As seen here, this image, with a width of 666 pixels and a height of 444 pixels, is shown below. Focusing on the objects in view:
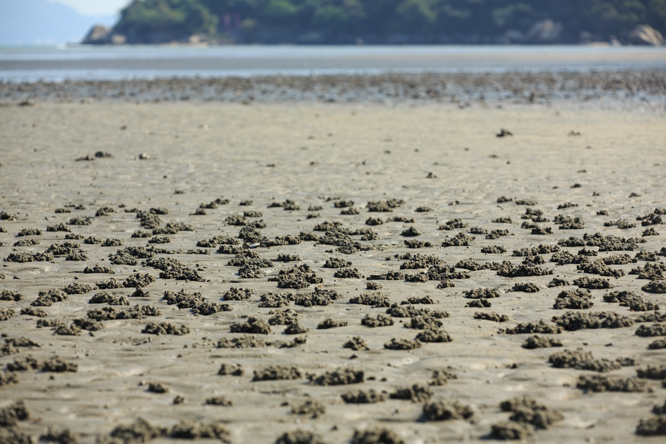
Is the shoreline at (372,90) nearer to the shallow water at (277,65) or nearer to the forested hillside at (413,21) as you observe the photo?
the shallow water at (277,65)

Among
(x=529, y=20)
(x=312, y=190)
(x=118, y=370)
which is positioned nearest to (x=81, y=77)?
(x=312, y=190)

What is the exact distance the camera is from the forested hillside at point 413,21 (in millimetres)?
150000

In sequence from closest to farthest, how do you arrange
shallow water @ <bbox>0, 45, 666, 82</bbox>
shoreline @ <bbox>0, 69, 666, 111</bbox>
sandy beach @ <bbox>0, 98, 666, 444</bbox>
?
sandy beach @ <bbox>0, 98, 666, 444</bbox>, shoreline @ <bbox>0, 69, 666, 111</bbox>, shallow water @ <bbox>0, 45, 666, 82</bbox>

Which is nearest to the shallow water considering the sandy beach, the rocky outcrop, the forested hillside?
the sandy beach

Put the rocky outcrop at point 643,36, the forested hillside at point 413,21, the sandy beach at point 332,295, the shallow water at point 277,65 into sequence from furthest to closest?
the forested hillside at point 413,21
the rocky outcrop at point 643,36
the shallow water at point 277,65
the sandy beach at point 332,295

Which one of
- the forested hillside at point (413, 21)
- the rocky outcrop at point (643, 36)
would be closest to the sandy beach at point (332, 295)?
the rocky outcrop at point (643, 36)

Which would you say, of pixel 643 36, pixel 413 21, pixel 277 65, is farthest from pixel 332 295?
pixel 413 21

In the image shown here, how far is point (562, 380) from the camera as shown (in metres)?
6.48

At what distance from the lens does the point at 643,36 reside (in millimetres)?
142125

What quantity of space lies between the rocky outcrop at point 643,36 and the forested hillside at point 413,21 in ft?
10.1

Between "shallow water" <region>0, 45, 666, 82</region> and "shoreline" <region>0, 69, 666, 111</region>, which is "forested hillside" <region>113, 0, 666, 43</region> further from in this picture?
"shoreline" <region>0, 69, 666, 111</region>

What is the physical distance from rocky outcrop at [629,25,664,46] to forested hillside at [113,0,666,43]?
3067mm

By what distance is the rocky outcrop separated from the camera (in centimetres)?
14212

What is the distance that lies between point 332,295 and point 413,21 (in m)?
162
